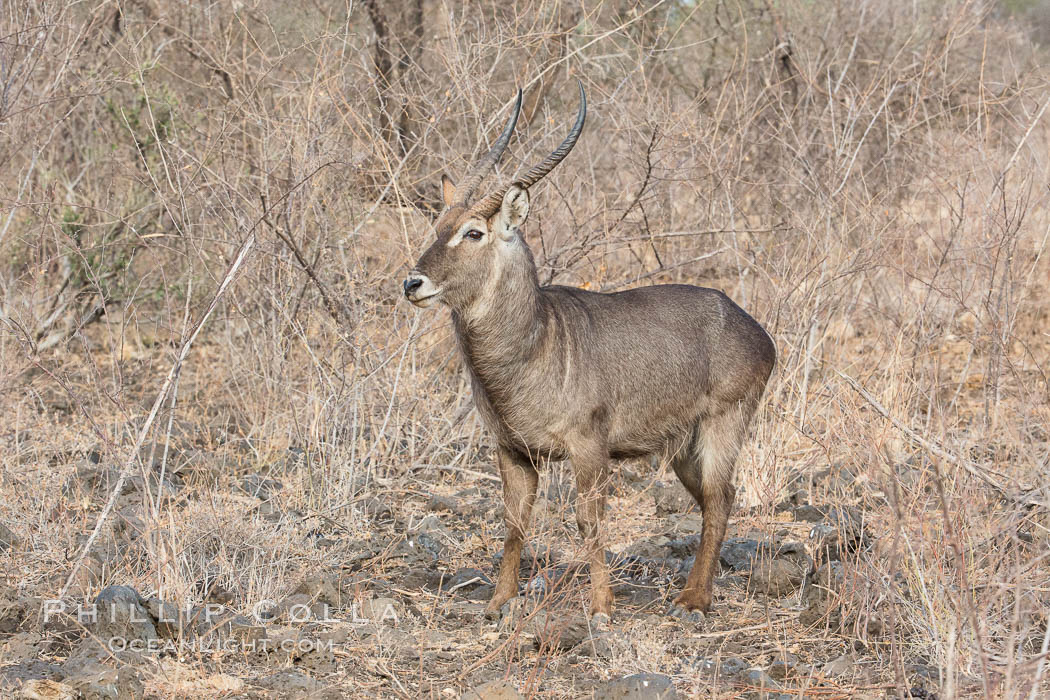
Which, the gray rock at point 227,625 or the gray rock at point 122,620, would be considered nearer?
the gray rock at point 122,620

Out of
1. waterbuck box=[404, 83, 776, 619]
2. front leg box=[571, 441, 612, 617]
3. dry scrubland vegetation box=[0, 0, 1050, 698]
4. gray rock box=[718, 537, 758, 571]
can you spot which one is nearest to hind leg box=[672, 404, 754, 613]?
waterbuck box=[404, 83, 776, 619]

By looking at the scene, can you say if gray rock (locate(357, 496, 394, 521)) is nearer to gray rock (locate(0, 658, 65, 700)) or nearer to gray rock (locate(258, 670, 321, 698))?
gray rock (locate(258, 670, 321, 698))

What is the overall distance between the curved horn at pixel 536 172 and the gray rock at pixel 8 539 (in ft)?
9.40

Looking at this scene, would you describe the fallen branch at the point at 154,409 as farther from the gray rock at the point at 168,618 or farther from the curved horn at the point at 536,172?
the curved horn at the point at 536,172

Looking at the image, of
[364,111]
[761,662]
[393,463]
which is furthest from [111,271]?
[761,662]

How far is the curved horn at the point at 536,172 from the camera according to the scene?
5262 millimetres

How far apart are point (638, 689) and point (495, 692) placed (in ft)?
1.74

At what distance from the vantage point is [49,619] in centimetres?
501

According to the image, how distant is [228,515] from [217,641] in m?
1.25

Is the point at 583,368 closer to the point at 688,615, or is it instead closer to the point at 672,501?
the point at 688,615

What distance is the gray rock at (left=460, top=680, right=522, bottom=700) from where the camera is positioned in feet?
14.4

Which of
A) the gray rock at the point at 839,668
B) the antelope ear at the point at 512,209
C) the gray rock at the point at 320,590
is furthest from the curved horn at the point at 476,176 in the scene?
the gray rock at the point at 839,668

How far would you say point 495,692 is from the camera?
4.41 meters

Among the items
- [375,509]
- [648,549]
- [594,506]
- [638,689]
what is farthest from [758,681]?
[375,509]
